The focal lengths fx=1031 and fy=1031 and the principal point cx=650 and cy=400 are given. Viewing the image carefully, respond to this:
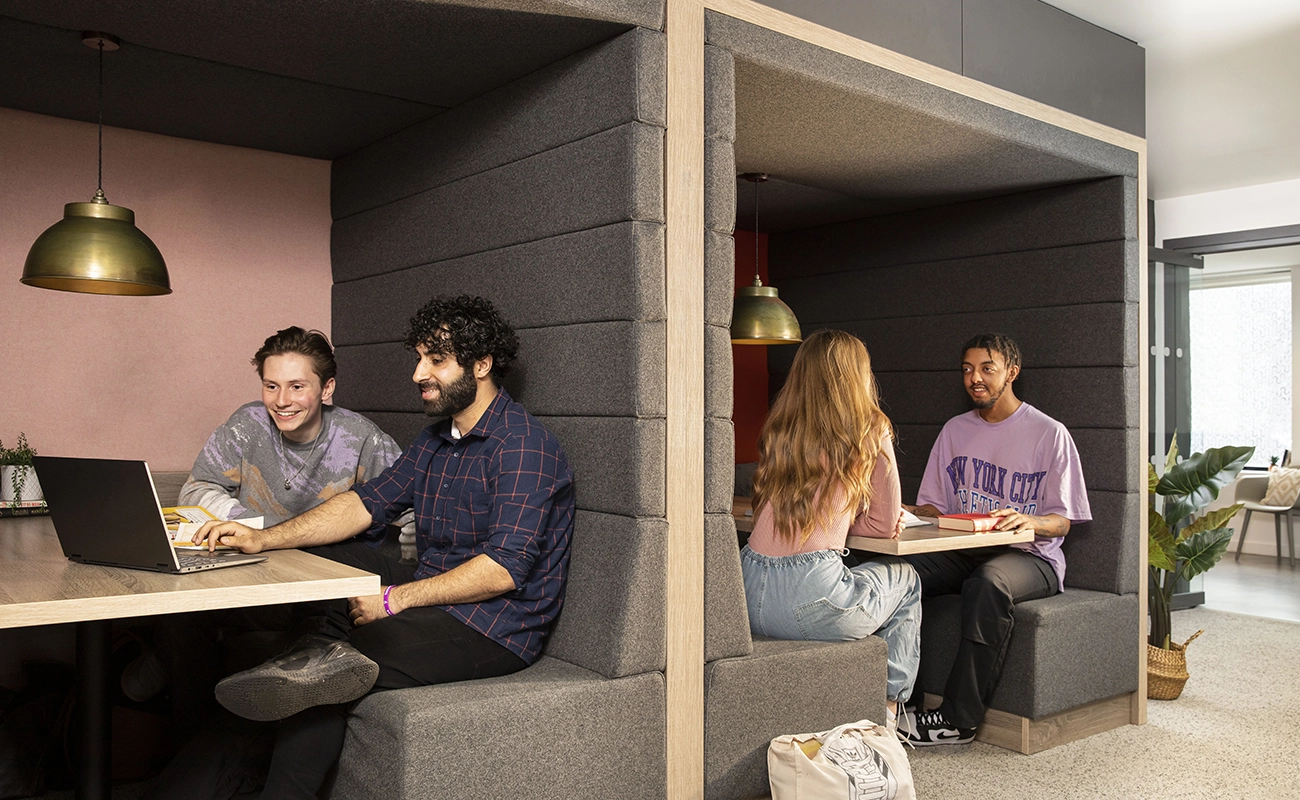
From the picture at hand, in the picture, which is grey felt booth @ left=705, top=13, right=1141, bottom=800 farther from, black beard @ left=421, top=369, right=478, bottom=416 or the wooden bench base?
black beard @ left=421, top=369, right=478, bottom=416

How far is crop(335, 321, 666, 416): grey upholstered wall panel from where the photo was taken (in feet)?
8.35

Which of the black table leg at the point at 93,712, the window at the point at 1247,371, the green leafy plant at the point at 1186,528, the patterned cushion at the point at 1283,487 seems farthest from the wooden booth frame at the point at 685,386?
the window at the point at 1247,371

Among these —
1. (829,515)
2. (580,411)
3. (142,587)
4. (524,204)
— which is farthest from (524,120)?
(142,587)

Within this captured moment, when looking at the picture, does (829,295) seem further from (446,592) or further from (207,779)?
(207,779)

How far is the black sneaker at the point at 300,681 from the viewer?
6.89 feet

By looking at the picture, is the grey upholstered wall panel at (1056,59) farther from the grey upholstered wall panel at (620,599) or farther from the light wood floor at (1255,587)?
the light wood floor at (1255,587)

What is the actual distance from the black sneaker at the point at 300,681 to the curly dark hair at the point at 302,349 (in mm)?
1151

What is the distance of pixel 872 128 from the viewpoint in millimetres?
3480

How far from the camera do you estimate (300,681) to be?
2137 millimetres

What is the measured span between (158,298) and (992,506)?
3335mm

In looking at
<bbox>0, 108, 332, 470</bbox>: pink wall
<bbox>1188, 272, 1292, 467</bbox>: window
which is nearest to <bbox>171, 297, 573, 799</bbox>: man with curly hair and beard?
<bbox>0, 108, 332, 470</bbox>: pink wall

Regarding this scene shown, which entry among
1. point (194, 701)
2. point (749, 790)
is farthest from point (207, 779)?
point (749, 790)

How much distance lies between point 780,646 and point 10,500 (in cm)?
247

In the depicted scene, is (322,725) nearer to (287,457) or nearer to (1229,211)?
(287,457)
